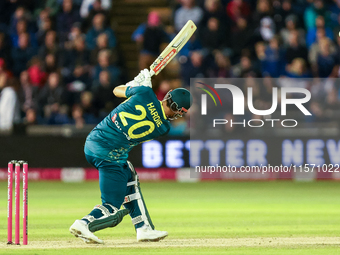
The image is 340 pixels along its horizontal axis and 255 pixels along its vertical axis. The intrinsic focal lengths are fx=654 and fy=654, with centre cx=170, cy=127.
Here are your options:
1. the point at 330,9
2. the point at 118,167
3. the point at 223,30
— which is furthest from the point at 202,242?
the point at 330,9

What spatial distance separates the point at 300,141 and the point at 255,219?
16.7 feet

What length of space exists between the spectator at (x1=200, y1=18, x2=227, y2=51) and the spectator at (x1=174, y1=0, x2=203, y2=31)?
1.59ft

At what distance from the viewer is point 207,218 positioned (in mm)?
10008

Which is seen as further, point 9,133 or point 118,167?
point 9,133

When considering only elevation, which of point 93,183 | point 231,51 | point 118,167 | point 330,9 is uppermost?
point 330,9

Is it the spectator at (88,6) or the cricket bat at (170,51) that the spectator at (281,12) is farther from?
the cricket bat at (170,51)

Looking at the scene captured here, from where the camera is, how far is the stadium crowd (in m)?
15.4

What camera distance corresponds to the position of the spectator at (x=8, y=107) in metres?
15.0

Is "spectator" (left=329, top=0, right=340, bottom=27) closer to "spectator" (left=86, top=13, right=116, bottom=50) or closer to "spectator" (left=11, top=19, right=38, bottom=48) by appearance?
"spectator" (left=86, top=13, right=116, bottom=50)

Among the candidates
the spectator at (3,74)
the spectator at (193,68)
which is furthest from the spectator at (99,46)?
the spectator at (3,74)

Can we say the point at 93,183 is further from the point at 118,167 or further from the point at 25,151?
the point at 118,167

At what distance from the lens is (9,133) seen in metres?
15.0

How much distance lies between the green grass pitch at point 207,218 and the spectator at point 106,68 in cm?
255

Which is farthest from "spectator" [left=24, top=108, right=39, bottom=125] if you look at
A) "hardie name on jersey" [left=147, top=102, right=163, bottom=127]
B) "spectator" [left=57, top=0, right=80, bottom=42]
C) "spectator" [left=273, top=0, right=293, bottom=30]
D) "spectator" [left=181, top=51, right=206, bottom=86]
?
"hardie name on jersey" [left=147, top=102, right=163, bottom=127]
